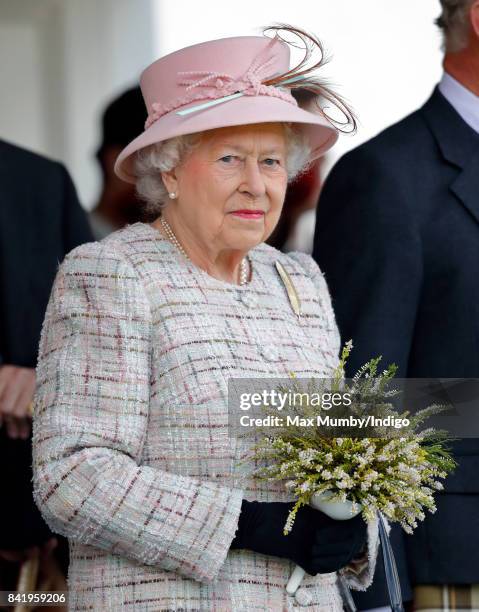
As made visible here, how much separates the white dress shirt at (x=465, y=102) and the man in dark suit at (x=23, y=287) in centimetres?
119

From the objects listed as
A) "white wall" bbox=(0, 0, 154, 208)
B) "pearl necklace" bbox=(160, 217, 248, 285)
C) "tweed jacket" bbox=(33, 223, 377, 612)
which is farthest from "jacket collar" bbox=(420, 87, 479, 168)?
"white wall" bbox=(0, 0, 154, 208)

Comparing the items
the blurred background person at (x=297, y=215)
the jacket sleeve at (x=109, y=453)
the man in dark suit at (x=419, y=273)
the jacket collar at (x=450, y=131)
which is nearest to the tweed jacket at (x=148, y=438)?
the jacket sleeve at (x=109, y=453)

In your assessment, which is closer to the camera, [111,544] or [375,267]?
[111,544]

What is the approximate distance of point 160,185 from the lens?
332 centimetres

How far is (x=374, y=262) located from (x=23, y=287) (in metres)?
1.08

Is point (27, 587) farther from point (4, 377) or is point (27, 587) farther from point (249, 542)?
point (249, 542)

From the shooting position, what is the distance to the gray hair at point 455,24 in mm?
4188

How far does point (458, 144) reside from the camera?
13.4 ft

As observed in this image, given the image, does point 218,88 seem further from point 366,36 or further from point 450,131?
point 366,36

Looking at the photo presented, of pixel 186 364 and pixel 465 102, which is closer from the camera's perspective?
pixel 186 364

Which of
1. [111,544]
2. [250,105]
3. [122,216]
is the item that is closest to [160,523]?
[111,544]

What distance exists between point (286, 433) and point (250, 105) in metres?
0.74

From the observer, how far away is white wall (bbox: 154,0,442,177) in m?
6.76

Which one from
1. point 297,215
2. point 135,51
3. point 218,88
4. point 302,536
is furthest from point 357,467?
point 135,51
